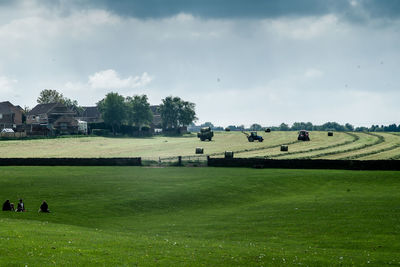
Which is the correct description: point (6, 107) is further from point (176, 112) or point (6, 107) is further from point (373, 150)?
point (373, 150)

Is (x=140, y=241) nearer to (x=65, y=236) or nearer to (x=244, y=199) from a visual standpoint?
(x=65, y=236)

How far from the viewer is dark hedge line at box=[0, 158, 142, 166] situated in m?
63.4

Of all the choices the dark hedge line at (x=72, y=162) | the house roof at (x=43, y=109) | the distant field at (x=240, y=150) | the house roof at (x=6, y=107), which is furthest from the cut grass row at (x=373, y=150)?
the house roof at (x=6, y=107)

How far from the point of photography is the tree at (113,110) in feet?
539

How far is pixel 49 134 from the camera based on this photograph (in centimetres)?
12838

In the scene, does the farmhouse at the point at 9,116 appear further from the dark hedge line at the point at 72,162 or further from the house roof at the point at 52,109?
the dark hedge line at the point at 72,162

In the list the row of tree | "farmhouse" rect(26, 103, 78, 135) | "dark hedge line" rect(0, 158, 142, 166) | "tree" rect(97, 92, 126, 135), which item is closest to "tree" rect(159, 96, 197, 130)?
the row of tree

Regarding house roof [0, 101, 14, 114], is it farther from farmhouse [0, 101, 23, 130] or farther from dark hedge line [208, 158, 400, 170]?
dark hedge line [208, 158, 400, 170]

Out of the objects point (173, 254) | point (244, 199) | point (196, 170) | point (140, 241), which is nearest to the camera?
point (173, 254)

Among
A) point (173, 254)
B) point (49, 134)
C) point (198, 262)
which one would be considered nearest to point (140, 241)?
point (173, 254)

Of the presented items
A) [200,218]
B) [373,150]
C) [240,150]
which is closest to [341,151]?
[373,150]

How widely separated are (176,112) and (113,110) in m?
34.0

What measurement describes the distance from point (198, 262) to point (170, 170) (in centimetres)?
4049

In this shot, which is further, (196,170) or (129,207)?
(196,170)
